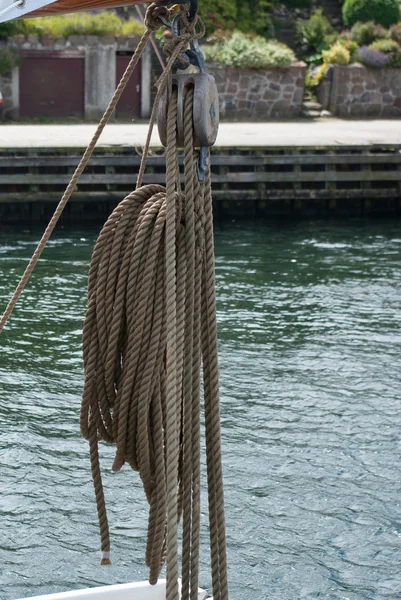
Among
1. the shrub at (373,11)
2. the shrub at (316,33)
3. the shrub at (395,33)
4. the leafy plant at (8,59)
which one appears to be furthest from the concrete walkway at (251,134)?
the shrub at (373,11)

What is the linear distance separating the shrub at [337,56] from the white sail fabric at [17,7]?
22.1 m

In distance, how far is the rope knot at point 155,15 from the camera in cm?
290

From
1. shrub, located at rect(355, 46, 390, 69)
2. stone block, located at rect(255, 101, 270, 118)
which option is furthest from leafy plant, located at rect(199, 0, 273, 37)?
shrub, located at rect(355, 46, 390, 69)

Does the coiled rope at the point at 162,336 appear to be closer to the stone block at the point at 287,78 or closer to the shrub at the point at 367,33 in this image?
the stone block at the point at 287,78

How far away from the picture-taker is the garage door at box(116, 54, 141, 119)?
931 inches

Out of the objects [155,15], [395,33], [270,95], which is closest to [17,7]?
[155,15]

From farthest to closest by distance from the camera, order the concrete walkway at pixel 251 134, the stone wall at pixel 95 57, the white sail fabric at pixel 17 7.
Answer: the stone wall at pixel 95 57, the concrete walkway at pixel 251 134, the white sail fabric at pixel 17 7

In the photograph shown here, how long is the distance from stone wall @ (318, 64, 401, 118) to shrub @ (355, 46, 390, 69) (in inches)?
5.4

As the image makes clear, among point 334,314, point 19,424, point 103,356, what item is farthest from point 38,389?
point 103,356

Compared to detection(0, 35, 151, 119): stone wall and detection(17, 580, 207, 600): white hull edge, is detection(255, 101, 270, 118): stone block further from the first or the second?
detection(17, 580, 207, 600): white hull edge

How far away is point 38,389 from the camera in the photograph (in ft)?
31.7

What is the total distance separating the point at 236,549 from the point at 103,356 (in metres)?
3.96

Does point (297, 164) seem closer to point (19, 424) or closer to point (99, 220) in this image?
point (99, 220)

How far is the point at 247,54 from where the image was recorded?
2333 centimetres
